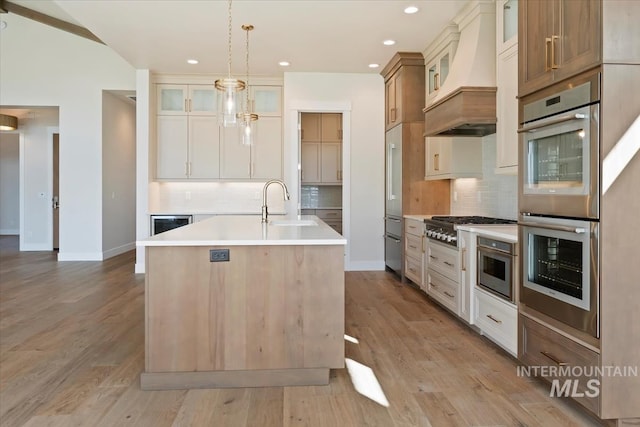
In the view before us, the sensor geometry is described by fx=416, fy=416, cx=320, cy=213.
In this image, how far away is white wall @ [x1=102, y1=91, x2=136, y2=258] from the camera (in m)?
Answer: 6.95

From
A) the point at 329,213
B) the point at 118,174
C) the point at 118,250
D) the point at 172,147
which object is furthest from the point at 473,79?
the point at 118,250

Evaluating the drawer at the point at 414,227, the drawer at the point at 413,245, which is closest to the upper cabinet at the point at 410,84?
the drawer at the point at 414,227

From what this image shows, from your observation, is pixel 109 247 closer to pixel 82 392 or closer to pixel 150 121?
pixel 150 121

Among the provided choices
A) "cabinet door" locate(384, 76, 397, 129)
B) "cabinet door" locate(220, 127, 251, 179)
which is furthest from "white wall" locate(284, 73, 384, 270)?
"cabinet door" locate(220, 127, 251, 179)

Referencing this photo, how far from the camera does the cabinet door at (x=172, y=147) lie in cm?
601

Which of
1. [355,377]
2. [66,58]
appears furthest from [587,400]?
[66,58]

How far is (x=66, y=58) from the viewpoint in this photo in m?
6.77

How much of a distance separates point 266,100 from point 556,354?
5.08 metres

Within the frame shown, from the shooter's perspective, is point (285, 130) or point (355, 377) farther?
point (285, 130)

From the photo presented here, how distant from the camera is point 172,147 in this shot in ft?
19.8

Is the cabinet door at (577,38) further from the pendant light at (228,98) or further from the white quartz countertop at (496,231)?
the pendant light at (228,98)

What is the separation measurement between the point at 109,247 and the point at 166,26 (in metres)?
4.30

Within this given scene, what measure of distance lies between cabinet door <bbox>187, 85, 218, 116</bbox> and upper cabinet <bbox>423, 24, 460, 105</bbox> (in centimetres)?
302

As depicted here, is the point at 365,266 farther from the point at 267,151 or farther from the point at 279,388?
the point at 279,388
